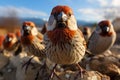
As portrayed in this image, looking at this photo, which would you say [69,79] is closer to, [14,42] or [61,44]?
[61,44]

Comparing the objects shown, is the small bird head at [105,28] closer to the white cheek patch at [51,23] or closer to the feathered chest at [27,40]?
the feathered chest at [27,40]

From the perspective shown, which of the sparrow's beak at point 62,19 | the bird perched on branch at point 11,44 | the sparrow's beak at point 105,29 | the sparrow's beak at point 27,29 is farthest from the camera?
the bird perched on branch at point 11,44

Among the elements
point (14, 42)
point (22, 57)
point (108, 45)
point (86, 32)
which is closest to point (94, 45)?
point (108, 45)

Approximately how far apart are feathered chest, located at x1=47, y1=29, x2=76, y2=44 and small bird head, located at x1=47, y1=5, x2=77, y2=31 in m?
0.06

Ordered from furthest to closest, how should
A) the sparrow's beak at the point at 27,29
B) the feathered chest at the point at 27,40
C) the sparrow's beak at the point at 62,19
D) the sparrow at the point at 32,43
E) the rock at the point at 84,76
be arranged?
the sparrow's beak at the point at 27,29 → the feathered chest at the point at 27,40 → the sparrow at the point at 32,43 → the rock at the point at 84,76 → the sparrow's beak at the point at 62,19

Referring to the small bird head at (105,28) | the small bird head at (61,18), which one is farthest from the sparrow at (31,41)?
the small bird head at (61,18)

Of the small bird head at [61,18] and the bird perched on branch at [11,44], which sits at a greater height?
the small bird head at [61,18]

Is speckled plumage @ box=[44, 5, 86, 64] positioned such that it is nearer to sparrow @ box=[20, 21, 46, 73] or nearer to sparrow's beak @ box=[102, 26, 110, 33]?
sparrow @ box=[20, 21, 46, 73]

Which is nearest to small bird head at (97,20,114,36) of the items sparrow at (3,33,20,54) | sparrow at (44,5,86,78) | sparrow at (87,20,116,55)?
sparrow at (87,20,116,55)

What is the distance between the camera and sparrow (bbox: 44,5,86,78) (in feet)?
17.7

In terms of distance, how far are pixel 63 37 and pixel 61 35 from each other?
48mm

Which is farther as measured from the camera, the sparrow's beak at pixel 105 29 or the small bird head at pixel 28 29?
the sparrow's beak at pixel 105 29

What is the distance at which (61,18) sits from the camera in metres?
5.27

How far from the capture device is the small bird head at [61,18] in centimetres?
530
